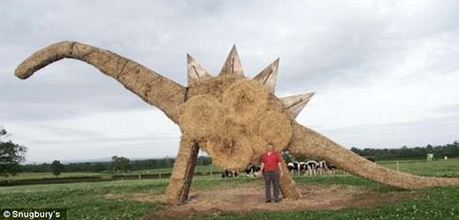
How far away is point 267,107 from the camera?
50.0 ft

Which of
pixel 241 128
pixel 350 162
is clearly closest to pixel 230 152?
pixel 241 128

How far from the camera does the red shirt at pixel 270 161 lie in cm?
1486

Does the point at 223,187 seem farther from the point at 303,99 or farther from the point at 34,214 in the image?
the point at 34,214

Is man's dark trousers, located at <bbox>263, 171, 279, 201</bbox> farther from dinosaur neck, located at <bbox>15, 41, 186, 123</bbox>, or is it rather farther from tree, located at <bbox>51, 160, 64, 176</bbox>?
tree, located at <bbox>51, 160, 64, 176</bbox>

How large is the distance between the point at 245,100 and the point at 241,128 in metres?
0.76

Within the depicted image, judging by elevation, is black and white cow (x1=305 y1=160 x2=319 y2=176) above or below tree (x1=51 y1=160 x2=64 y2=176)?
below

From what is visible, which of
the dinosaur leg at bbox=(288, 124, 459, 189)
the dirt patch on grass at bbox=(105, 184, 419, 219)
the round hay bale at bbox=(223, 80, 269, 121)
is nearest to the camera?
the dirt patch on grass at bbox=(105, 184, 419, 219)

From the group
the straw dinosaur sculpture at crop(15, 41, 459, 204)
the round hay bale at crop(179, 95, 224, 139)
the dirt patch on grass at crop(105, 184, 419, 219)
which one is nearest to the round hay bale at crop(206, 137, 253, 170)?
the straw dinosaur sculpture at crop(15, 41, 459, 204)

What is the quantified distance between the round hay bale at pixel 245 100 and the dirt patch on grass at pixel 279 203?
Result: 2.41 m

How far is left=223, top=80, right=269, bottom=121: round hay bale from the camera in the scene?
1516 centimetres

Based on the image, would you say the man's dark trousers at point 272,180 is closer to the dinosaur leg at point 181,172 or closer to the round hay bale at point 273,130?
the round hay bale at point 273,130

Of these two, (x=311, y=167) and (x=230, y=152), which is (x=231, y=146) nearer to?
(x=230, y=152)

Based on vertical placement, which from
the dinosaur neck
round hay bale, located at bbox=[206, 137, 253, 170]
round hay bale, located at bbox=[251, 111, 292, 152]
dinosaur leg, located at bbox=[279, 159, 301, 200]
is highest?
the dinosaur neck

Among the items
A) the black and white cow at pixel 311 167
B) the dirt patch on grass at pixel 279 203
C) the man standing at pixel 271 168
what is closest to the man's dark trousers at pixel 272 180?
the man standing at pixel 271 168
